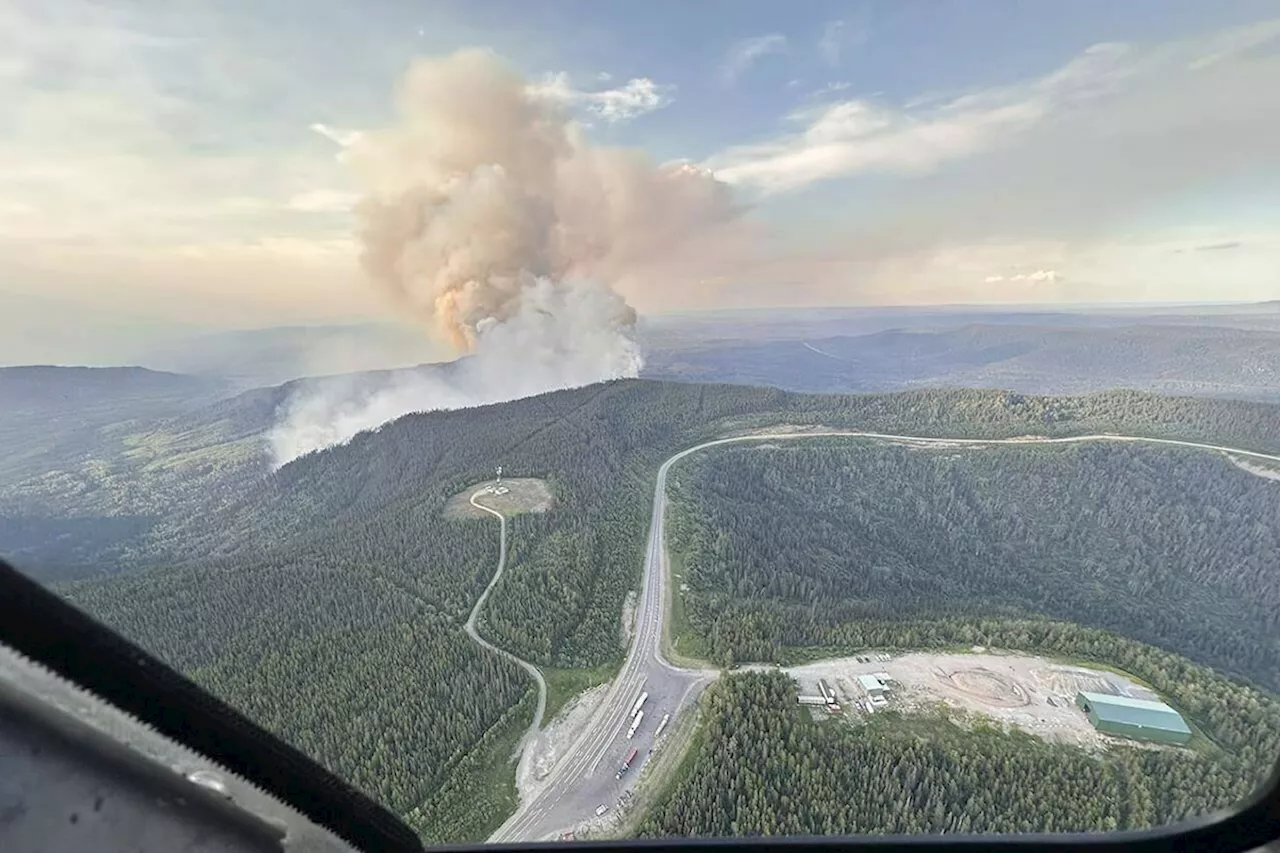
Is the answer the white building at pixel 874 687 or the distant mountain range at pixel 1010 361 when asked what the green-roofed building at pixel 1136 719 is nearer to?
the white building at pixel 874 687

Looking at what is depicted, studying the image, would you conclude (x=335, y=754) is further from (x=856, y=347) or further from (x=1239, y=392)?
(x=856, y=347)

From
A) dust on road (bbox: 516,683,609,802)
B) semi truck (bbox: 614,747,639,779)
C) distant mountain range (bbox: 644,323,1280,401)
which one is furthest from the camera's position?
distant mountain range (bbox: 644,323,1280,401)

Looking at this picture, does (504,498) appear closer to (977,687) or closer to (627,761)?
(627,761)

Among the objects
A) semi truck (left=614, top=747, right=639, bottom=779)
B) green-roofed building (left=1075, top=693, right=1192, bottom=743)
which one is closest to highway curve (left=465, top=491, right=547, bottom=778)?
semi truck (left=614, top=747, right=639, bottom=779)

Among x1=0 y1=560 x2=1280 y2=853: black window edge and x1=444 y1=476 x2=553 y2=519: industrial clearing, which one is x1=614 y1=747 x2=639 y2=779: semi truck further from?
x1=444 y1=476 x2=553 y2=519: industrial clearing

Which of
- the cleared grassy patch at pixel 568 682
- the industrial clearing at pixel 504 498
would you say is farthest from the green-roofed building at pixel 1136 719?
the industrial clearing at pixel 504 498

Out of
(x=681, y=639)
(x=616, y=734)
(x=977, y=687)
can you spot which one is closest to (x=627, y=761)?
(x=616, y=734)
